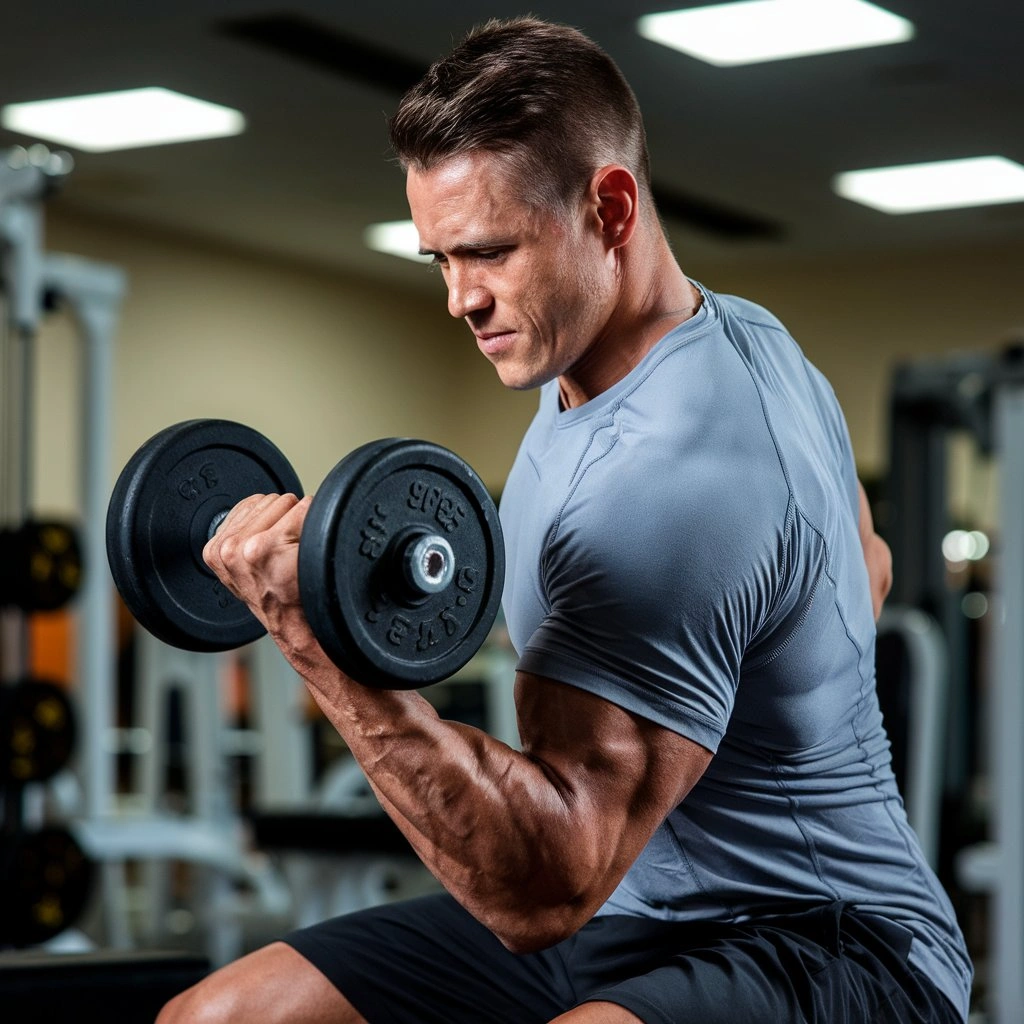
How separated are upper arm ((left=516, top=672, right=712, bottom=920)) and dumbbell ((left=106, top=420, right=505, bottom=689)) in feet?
0.27

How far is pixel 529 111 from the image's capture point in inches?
47.9

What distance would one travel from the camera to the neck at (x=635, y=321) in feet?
4.26

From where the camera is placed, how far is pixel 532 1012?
1.39 m

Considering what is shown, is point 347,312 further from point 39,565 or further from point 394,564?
point 394,564

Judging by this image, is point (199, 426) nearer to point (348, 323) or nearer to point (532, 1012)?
point (532, 1012)

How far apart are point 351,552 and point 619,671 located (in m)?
0.21

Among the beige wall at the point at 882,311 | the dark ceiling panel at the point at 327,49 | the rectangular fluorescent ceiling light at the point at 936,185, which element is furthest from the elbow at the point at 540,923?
the beige wall at the point at 882,311

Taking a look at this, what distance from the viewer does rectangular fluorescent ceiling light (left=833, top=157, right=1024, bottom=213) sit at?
604 centimetres

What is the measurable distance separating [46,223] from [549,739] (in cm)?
607

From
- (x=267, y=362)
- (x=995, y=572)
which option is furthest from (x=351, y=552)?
(x=267, y=362)

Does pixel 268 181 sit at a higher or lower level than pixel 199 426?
higher

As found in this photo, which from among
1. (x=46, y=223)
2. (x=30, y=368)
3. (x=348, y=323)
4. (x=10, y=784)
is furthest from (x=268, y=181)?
(x=10, y=784)

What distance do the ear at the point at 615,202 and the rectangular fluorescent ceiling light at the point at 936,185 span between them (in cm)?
502

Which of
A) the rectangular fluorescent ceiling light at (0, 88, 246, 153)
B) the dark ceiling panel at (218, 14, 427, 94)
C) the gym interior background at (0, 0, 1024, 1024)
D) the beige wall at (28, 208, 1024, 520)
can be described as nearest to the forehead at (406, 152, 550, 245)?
the gym interior background at (0, 0, 1024, 1024)
